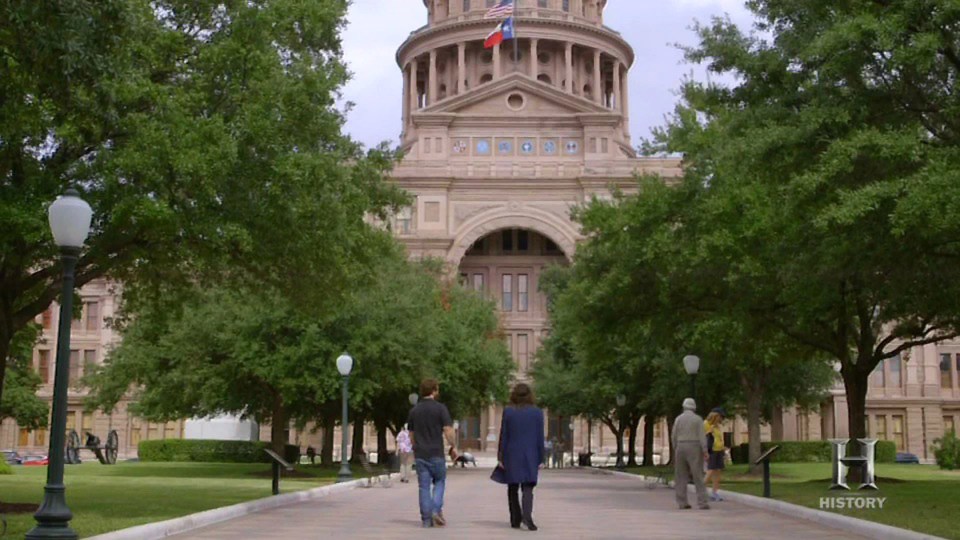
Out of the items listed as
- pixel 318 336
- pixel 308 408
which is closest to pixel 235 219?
pixel 318 336

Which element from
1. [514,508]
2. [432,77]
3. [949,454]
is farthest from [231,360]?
[432,77]

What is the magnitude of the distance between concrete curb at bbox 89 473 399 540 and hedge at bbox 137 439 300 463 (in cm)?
2770

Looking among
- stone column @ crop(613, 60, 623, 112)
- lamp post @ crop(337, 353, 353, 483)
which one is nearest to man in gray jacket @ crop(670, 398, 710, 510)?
lamp post @ crop(337, 353, 353, 483)

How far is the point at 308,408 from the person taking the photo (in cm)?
3956

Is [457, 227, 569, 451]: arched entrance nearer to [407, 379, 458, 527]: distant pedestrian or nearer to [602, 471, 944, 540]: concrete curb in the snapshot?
[602, 471, 944, 540]: concrete curb

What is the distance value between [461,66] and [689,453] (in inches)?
3323

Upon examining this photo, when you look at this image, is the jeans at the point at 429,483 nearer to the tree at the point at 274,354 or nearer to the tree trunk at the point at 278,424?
the tree at the point at 274,354

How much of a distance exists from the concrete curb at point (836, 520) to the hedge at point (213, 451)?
32.2 meters

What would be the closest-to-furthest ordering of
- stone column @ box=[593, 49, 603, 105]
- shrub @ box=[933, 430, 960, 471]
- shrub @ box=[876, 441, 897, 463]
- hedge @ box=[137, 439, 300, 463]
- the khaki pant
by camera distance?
the khaki pant < shrub @ box=[933, 430, 960, 471] < hedge @ box=[137, 439, 300, 463] < shrub @ box=[876, 441, 897, 463] < stone column @ box=[593, 49, 603, 105]

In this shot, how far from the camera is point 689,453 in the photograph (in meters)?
18.3

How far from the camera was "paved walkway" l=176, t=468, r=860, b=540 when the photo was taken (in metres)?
13.5

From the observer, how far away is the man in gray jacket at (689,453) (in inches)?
719

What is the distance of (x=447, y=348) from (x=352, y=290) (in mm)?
21310

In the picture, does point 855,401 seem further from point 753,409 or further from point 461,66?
point 461,66
